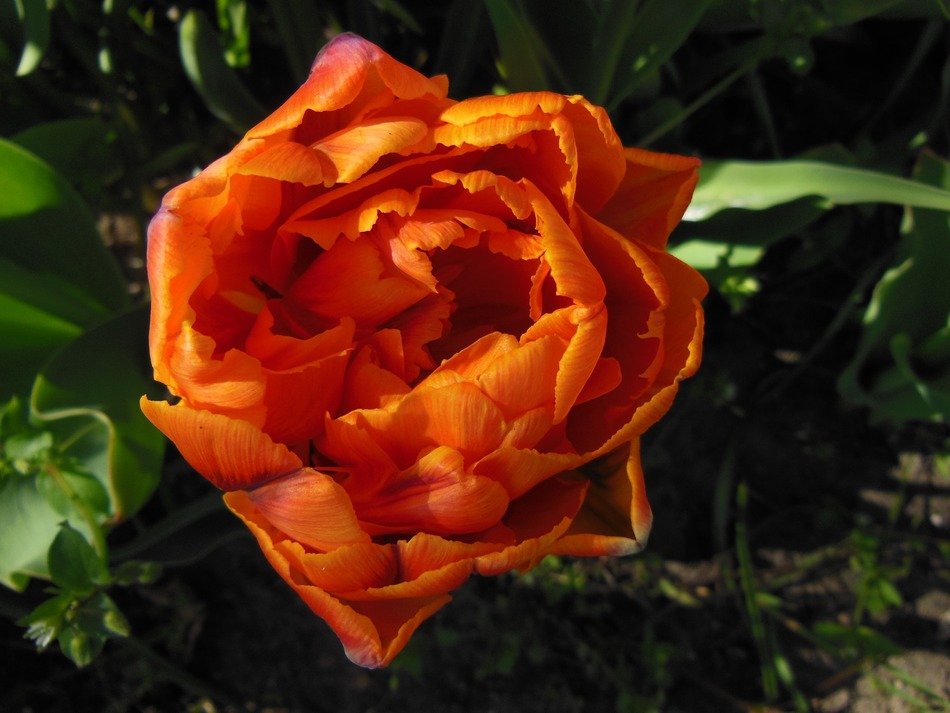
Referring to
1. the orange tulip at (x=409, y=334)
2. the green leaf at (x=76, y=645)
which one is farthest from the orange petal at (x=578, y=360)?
the green leaf at (x=76, y=645)

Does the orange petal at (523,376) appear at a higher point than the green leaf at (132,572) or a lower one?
higher

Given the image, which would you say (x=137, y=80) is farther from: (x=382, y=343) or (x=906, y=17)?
(x=906, y=17)

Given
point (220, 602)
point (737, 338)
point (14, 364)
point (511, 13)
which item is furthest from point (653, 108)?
point (220, 602)

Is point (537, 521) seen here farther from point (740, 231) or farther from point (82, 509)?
point (740, 231)

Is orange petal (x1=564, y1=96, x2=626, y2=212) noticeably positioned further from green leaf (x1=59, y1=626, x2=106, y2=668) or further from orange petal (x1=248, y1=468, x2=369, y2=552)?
green leaf (x1=59, y1=626, x2=106, y2=668)

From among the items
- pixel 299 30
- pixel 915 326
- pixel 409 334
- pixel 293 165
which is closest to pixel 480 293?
pixel 409 334

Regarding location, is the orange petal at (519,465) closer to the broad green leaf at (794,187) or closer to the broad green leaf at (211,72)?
the broad green leaf at (794,187)
